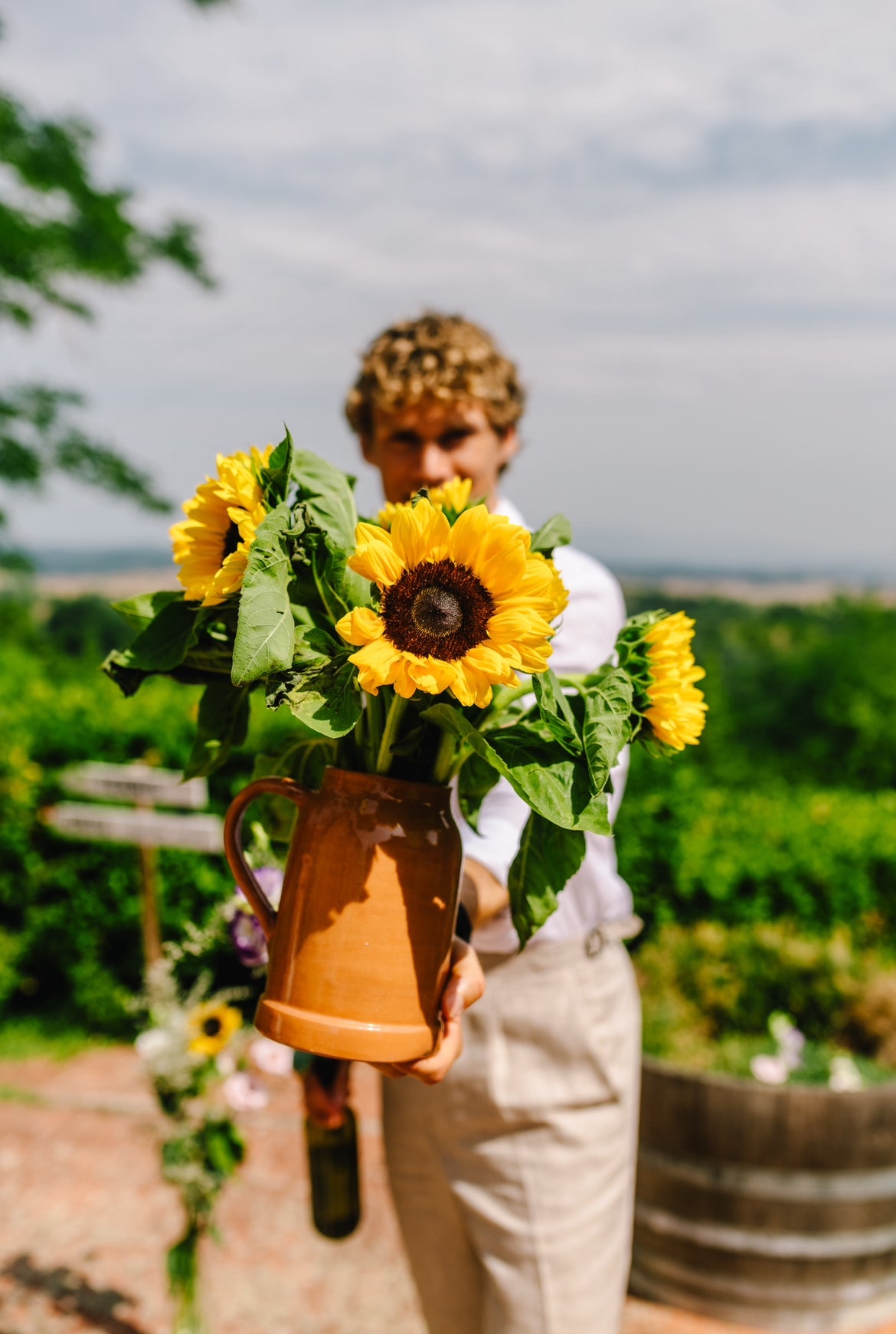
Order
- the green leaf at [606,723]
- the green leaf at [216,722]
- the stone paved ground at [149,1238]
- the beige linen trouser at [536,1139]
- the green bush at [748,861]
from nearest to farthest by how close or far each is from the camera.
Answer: the green leaf at [606,723] → the green leaf at [216,722] → the beige linen trouser at [536,1139] → the stone paved ground at [149,1238] → the green bush at [748,861]

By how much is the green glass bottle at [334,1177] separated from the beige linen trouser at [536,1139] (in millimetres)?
143

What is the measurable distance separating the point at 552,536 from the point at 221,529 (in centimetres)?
38

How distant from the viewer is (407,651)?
97 cm

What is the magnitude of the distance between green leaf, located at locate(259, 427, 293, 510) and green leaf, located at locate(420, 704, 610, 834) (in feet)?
0.87

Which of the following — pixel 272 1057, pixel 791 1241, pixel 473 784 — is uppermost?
pixel 473 784

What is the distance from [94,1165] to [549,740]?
3.50 metres

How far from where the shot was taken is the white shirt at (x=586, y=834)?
A: 1510 mm

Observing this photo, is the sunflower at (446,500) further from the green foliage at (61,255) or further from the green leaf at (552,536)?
the green foliage at (61,255)

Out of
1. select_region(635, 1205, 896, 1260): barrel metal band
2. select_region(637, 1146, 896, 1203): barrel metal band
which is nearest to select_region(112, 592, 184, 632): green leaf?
select_region(637, 1146, 896, 1203): barrel metal band

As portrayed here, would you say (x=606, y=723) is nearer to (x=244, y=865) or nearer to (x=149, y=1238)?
(x=244, y=865)

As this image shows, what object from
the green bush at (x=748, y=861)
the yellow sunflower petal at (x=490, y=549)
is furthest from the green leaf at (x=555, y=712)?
the green bush at (x=748, y=861)

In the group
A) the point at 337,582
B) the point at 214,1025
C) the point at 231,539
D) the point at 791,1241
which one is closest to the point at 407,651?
the point at 337,582

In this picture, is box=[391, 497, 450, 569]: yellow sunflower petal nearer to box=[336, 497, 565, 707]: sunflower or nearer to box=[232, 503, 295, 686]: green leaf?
box=[336, 497, 565, 707]: sunflower

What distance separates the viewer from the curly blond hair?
1755 millimetres
